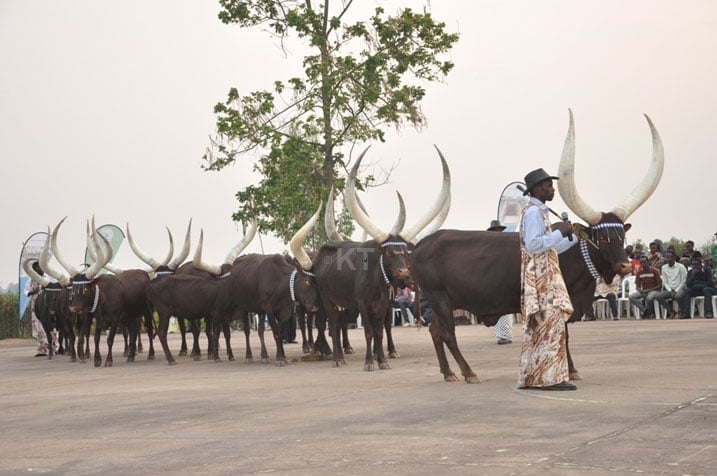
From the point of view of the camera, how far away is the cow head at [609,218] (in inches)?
401

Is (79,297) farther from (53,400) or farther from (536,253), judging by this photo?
(536,253)

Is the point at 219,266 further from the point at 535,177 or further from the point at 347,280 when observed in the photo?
the point at 535,177

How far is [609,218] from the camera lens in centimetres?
1047

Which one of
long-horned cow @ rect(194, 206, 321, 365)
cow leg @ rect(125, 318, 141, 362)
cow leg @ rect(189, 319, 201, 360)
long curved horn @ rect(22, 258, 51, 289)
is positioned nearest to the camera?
long-horned cow @ rect(194, 206, 321, 365)

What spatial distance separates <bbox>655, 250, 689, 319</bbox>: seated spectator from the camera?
23359 millimetres

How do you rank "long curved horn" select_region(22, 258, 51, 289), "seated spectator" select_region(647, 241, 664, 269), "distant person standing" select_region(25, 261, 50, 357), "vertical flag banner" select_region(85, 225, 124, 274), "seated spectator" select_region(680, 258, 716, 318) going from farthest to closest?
"vertical flag banner" select_region(85, 225, 124, 274), "seated spectator" select_region(647, 241, 664, 269), "distant person standing" select_region(25, 261, 50, 357), "seated spectator" select_region(680, 258, 716, 318), "long curved horn" select_region(22, 258, 51, 289)

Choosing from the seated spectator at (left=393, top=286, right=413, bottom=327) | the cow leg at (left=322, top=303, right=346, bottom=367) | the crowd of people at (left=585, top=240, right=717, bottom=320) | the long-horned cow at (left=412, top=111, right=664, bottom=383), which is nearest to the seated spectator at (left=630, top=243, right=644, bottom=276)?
the crowd of people at (left=585, top=240, right=717, bottom=320)

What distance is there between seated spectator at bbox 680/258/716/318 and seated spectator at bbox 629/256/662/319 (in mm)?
863

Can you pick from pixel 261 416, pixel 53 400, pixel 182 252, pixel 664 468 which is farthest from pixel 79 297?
pixel 664 468

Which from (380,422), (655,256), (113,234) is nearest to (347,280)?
(380,422)

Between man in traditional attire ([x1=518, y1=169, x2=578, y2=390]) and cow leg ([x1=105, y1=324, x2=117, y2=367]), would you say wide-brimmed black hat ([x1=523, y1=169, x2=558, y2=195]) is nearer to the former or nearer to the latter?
man in traditional attire ([x1=518, y1=169, x2=578, y2=390])

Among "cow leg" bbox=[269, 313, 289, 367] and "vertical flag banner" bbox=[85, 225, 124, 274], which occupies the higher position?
"vertical flag banner" bbox=[85, 225, 124, 274]

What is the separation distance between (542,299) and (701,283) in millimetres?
14562

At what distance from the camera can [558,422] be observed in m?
7.82
